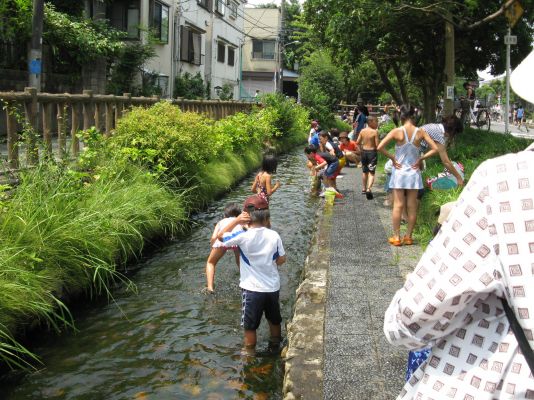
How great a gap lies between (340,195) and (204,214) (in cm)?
286

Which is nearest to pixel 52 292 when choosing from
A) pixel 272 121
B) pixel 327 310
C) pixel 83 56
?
pixel 327 310

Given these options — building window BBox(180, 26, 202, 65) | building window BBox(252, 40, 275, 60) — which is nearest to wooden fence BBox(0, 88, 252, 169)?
building window BBox(180, 26, 202, 65)

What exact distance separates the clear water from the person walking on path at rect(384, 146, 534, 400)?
341cm

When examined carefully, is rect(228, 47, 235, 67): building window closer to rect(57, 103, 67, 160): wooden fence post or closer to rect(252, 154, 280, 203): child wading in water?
rect(57, 103, 67, 160): wooden fence post

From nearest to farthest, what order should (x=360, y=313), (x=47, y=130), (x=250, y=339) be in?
1. (x=360, y=313)
2. (x=250, y=339)
3. (x=47, y=130)

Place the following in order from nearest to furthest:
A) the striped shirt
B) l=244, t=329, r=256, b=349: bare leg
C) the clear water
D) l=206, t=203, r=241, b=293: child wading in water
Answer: the clear water
l=244, t=329, r=256, b=349: bare leg
l=206, t=203, r=241, b=293: child wading in water
the striped shirt

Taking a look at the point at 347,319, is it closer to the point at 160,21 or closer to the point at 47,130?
the point at 47,130

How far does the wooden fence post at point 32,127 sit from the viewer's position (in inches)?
317

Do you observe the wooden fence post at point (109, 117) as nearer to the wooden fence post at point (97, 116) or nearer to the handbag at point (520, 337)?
the wooden fence post at point (97, 116)

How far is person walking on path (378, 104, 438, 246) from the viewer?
7820 mm

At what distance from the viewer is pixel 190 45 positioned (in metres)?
31.0

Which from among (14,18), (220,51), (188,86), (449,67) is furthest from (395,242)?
(220,51)

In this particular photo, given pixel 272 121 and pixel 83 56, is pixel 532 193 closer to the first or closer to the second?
pixel 83 56

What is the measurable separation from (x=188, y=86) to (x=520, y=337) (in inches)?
1138
